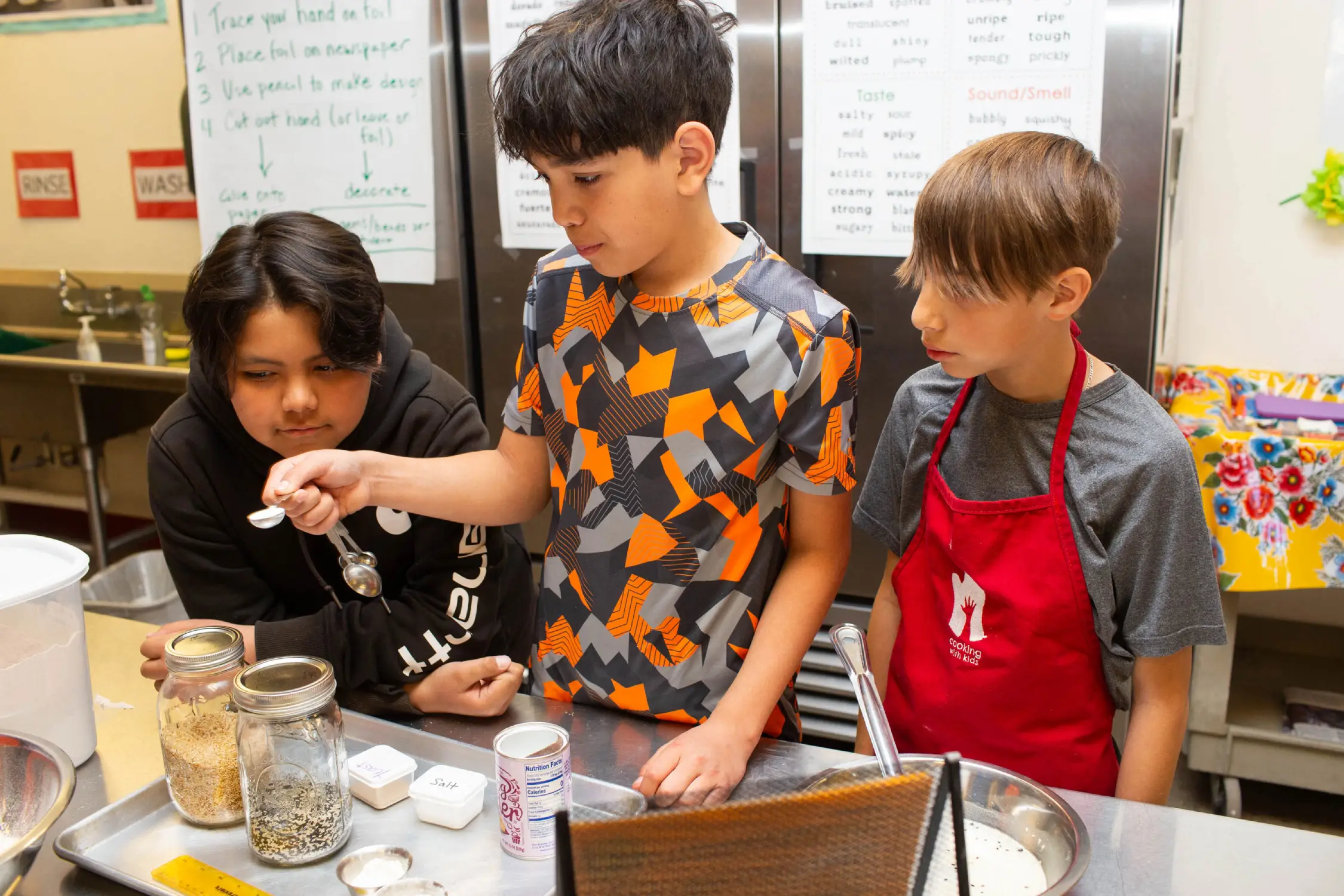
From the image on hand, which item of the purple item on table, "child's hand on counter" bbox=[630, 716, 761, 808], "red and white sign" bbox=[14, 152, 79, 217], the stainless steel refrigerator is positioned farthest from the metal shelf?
"red and white sign" bbox=[14, 152, 79, 217]

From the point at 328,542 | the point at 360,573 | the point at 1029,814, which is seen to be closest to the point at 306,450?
the point at 328,542

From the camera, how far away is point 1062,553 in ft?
3.03

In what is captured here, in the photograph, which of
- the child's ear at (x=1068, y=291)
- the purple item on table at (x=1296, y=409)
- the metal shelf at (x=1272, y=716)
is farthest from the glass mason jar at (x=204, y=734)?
the purple item on table at (x=1296, y=409)

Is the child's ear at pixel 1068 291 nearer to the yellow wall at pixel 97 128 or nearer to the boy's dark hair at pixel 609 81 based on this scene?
the boy's dark hair at pixel 609 81

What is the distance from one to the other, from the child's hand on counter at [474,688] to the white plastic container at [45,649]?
304 mm

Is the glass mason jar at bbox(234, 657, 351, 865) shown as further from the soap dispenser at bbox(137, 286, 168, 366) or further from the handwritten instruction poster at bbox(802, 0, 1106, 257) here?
the soap dispenser at bbox(137, 286, 168, 366)

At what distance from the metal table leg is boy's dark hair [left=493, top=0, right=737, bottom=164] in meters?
2.77

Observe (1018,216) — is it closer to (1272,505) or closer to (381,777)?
(381,777)

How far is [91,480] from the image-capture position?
3.17 m

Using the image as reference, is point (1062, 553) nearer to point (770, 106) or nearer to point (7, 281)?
point (770, 106)

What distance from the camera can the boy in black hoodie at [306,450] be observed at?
104 cm

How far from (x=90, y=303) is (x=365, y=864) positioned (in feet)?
11.1


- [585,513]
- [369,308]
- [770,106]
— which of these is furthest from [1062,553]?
[770,106]

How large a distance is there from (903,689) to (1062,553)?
228 millimetres
